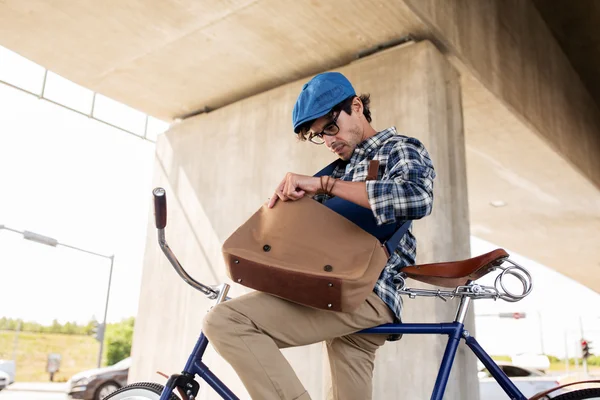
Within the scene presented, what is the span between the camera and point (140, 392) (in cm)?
191

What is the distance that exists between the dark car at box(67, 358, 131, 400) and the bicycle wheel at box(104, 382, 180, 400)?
30.9 ft

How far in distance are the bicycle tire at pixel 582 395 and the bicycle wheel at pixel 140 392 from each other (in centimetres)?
119

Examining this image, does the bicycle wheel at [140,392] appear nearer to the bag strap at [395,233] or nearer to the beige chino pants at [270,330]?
the beige chino pants at [270,330]

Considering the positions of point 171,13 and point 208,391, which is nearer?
point 171,13

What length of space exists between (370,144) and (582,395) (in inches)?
36.6

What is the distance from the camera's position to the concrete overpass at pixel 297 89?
4.09 m

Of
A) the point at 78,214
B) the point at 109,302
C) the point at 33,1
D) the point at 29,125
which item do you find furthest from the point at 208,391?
the point at 78,214

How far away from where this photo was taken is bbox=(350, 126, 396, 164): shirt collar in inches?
69.7

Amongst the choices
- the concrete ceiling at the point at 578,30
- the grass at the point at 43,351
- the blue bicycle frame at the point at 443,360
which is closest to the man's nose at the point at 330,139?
the blue bicycle frame at the point at 443,360

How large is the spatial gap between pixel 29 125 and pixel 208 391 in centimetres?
1486

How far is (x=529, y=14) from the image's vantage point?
19.9ft

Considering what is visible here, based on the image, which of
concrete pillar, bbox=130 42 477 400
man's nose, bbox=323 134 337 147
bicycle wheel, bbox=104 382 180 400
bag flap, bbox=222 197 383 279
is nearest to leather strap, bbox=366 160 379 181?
bag flap, bbox=222 197 383 279

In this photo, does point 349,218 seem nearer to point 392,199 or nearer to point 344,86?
point 392,199

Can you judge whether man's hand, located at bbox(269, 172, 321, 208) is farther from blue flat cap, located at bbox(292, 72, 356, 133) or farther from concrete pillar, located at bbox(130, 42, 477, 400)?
concrete pillar, located at bbox(130, 42, 477, 400)
